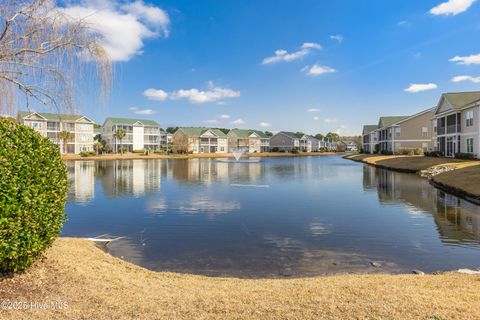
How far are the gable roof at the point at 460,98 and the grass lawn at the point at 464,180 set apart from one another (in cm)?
2041

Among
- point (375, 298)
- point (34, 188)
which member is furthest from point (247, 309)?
point (34, 188)

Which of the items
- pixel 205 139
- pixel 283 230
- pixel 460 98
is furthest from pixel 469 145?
pixel 205 139

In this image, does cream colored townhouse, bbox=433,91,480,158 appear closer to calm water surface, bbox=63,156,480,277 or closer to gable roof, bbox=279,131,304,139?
calm water surface, bbox=63,156,480,277

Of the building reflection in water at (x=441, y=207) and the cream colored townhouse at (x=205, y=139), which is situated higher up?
the cream colored townhouse at (x=205, y=139)

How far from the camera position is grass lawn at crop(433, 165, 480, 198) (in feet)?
68.0

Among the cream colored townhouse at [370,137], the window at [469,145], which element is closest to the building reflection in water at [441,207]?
the window at [469,145]

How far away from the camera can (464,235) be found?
1209cm

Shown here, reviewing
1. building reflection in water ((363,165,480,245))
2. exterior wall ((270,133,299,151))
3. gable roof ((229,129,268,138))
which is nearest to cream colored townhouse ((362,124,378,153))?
exterior wall ((270,133,299,151))

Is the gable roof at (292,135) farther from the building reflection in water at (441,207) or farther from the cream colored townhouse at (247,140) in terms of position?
the building reflection in water at (441,207)

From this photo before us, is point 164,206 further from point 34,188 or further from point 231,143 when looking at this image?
point 231,143

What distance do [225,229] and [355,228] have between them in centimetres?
549

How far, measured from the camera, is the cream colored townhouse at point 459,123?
3775 centimetres

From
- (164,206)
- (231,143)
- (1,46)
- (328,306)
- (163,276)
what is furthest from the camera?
(231,143)

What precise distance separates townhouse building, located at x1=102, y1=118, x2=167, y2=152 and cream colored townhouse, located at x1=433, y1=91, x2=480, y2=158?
8034cm
